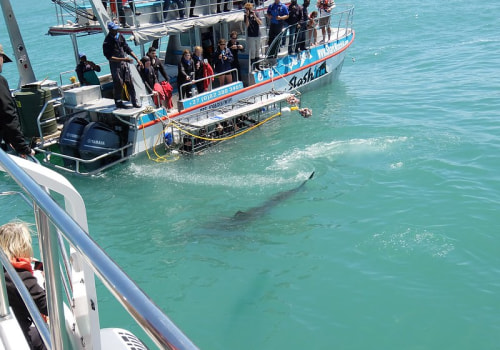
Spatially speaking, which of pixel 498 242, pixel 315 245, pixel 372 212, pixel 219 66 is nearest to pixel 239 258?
A: pixel 315 245

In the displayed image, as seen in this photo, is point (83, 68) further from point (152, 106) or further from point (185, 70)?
point (185, 70)

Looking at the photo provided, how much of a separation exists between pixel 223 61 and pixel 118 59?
403cm

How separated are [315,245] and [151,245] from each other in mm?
3276

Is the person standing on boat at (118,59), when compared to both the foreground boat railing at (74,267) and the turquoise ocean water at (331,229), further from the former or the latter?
the foreground boat railing at (74,267)

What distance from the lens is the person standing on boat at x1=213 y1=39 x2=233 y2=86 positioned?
1625 centimetres

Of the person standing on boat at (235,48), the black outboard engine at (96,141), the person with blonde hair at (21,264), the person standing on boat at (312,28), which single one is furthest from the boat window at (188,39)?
the person with blonde hair at (21,264)

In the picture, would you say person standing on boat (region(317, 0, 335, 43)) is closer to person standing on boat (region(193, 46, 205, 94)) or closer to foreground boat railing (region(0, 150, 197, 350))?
person standing on boat (region(193, 46, 205, 94))

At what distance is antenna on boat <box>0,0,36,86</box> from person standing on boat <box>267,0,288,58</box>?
7634mm

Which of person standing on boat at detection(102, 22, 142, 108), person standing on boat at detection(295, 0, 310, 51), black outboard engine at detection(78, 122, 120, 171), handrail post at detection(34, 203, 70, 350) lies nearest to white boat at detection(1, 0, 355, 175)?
black outboard engine at detection(78, 122, 120, 171)

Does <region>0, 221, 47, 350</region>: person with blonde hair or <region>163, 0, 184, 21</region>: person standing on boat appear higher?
<region>163, 0, 184, 21</region>: person standing on boat

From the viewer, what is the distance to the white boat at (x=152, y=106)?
13906mm

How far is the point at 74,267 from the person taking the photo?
2.51 m

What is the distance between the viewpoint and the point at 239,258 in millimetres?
9625

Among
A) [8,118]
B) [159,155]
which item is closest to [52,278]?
[8,118]
